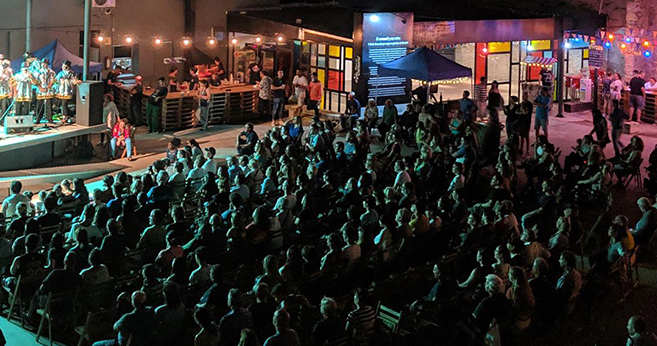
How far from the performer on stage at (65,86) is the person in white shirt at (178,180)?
6.50 m

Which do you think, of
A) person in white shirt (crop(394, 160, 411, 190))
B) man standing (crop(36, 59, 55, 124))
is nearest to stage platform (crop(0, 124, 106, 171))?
Result: man standing (crop(36, 59, 55, 124))

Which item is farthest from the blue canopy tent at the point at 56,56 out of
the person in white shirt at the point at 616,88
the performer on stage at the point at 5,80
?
the person in white shirt at the point at 616,88

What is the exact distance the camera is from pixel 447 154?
55.4ft

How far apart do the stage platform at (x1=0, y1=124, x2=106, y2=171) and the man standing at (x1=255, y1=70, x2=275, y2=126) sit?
5.55 metres

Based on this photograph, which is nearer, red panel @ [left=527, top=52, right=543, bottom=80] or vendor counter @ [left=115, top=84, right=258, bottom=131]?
vendor counter @ [left=115, top=84, right=258, bottom=131]

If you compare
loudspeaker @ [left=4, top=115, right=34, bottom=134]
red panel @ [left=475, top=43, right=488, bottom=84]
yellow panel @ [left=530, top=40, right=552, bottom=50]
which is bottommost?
loudspeaker @ [left=4, top=115, right=34, bottom=134]

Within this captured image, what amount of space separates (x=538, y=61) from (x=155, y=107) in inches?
485

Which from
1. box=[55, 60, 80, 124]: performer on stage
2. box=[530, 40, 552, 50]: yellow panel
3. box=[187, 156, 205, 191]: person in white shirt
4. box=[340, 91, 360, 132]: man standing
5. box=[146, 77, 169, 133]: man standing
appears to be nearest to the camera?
box=[187, 156, 205, 191]: person in white shirt

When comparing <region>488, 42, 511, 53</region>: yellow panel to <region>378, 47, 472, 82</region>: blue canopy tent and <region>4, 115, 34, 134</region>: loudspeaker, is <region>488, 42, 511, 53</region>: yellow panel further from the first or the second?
<region>4, 115, 34, 134</region>: loudspeaker

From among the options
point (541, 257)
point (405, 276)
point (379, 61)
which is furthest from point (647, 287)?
point (379, 61)

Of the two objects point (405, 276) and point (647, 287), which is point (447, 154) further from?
point (405, 276)

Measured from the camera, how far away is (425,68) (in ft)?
68.3

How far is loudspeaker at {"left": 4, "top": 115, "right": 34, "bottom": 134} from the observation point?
63.9 feet

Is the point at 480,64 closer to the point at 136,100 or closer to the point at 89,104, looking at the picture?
the point at 136,100
